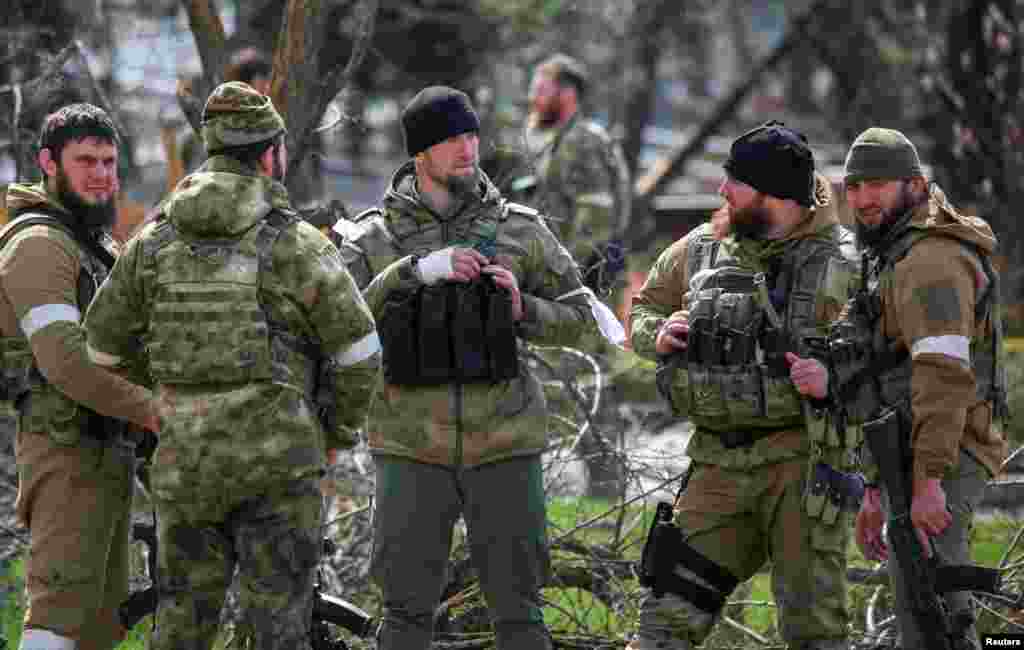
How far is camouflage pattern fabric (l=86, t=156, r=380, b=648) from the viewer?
5684 millimetres

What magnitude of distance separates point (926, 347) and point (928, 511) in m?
0.55

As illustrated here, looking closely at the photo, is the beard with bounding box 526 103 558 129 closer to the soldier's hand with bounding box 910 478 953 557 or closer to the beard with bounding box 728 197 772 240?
the beard with bounding box 728 197 772 240

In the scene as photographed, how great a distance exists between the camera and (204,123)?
5922 millimetres

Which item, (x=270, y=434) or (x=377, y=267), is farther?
(x=377, y=267)

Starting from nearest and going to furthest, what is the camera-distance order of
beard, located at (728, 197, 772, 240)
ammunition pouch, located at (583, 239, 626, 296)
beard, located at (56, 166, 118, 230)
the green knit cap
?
beard, located at (728, 197, 772, 240)
the green knit cap
beard, located at (56, 166, 118, 230)
ammunition pouch, located at (583, 239, 626, 296)

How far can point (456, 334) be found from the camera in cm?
621

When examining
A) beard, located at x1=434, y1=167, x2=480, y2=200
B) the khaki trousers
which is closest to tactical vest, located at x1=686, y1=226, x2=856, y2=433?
beard, located at x1=434, y1=167, x2=480, y2=200

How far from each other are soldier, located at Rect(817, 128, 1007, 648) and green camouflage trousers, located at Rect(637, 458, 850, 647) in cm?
34

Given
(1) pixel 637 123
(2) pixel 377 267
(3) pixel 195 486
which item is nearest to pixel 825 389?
(2) pixel 377 267

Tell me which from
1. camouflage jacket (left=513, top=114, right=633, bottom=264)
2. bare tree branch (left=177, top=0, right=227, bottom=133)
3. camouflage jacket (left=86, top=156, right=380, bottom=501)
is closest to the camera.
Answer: camouflage jacket (left=86, top=156, right=380, bottom=501)

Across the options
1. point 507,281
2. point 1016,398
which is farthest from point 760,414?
point 1016,398

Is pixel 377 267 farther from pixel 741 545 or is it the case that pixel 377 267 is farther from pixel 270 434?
pixel 741 545

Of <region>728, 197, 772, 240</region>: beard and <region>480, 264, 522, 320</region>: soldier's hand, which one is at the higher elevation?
<region>728, 197, 772, 240</region>: beard

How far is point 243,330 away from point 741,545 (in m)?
1.80
